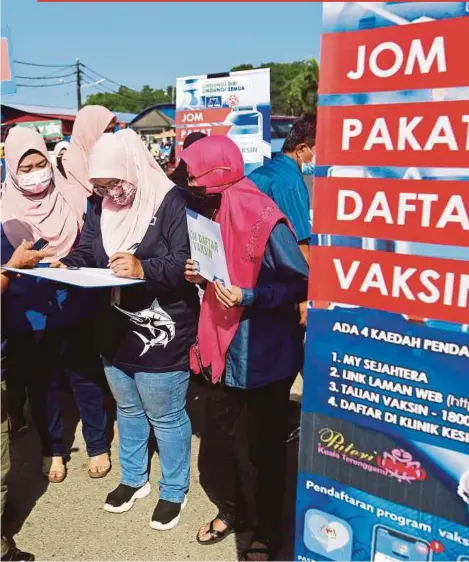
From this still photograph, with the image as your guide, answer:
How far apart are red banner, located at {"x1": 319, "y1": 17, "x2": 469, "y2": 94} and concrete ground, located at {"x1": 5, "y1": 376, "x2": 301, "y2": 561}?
6.50 ft

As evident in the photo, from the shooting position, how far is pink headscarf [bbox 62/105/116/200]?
3420 millimetres

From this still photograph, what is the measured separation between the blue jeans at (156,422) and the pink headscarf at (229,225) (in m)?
0.32

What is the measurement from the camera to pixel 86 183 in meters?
3.42

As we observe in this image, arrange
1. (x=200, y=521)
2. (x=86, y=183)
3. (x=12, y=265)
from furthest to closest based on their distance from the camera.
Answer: (x=86, y=183) → (x=200, y=521) → (x=12, y=265)

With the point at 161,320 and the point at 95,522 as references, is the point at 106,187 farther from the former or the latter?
the point at 95,522

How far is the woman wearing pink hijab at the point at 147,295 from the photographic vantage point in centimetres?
228

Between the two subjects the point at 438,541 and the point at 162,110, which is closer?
the point at 438,541

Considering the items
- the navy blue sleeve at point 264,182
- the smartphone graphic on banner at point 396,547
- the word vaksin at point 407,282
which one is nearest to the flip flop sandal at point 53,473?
the navy blue sleeve at point 264,182

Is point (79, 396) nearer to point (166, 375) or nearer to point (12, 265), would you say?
point (166, 375)

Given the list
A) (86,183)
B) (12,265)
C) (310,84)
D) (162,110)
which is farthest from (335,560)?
(310,84)

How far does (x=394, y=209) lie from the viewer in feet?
4.24

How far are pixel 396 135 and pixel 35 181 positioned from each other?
77.1 inches

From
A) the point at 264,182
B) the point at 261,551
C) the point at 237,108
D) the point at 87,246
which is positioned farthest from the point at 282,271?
the point at 237,108

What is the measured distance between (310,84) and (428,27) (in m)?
43.0
